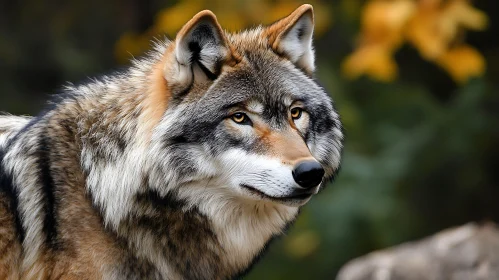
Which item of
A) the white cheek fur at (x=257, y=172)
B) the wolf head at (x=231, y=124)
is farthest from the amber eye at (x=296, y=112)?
the white cheek fur at (x=257, y=172)

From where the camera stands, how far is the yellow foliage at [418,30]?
8141 mm

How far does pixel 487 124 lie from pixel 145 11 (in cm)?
501

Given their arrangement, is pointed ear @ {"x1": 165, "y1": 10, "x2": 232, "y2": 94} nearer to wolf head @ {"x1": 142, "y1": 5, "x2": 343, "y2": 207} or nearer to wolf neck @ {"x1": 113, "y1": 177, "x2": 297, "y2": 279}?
wolf head @ {"x1": 142, "y1": 5, "x2": 343, "y2": 207}

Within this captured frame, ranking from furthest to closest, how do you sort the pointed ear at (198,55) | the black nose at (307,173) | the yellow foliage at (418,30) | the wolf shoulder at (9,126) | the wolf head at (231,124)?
the yellow foliage at (418,30) → the wolf shoulder at (9,126) → the pointed ear at (198,55) → the wolf head at (231,124) → the black nose at (307,173)

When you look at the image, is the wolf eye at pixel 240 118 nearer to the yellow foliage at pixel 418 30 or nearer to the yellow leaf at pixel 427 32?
the yellow foliage at pixel 418 30

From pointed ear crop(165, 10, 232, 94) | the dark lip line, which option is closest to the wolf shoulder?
pointed ear crop(165, 10, 232, 94)

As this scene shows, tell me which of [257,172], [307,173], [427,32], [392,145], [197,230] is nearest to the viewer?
[307,173]

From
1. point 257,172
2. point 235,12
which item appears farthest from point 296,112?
point 235,12

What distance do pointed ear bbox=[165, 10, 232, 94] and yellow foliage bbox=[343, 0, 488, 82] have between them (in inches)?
151

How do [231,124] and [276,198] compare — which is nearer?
[276,198]

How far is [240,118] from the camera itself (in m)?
4.54

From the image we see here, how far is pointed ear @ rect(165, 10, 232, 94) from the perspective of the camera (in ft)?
14.8

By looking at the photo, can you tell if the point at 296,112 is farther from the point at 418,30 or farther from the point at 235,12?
the point at 235,12

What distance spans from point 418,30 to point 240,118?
4174 millimetres
